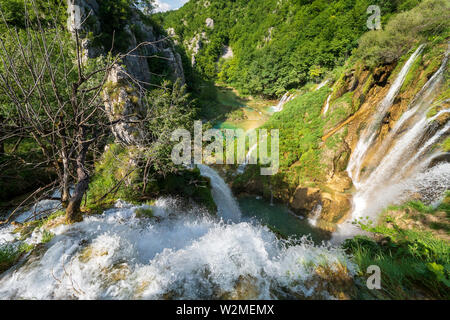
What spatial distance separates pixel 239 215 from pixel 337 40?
88.8ft

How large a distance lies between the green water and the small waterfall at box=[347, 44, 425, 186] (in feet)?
12.8

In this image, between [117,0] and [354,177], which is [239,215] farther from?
[117,0]

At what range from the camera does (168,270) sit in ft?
7.55

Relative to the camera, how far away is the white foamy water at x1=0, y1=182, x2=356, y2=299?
2.04 metres

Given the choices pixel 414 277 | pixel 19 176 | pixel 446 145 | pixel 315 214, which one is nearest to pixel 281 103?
pixel 315 214

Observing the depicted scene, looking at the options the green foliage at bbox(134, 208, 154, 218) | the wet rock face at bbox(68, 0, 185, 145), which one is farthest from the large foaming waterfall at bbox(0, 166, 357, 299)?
the wet rock face at bbox(68, 0, 185, 145)

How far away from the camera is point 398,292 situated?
199 centimetres

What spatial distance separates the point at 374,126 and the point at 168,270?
12.4 metres

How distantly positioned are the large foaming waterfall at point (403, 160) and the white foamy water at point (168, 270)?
Result: 705 centimetres

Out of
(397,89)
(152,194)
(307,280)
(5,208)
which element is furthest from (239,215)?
(397,89)

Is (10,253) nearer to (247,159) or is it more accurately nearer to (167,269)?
(167,269)

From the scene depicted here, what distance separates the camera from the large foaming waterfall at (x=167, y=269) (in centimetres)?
204

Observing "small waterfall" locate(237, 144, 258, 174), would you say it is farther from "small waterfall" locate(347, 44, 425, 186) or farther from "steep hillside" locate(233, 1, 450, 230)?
"small waterfall" locate(347, 44, 425, 186)

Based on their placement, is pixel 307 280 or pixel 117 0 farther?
pixel 117 0
